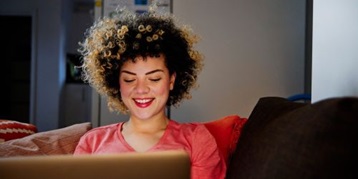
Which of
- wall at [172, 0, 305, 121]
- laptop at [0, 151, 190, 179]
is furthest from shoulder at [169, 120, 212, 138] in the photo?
wall at [172, 0, 305, 121]

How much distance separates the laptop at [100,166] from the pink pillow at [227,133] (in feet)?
2.55

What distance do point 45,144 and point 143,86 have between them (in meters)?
0.46

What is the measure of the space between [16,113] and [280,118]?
600 cm

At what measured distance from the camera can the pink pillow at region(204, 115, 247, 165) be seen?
1.34m

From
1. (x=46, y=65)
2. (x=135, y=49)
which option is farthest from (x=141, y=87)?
(x=46, y=65)

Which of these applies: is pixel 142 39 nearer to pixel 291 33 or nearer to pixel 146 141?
pixel 146 141

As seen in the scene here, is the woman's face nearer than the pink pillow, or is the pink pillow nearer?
the woman's face

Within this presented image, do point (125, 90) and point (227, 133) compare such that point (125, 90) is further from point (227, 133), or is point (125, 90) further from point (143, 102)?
point (227, 133)

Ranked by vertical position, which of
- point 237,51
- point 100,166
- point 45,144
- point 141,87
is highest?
point 237,51

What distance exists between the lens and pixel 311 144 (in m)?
0.73

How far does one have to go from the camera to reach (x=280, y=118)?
0.90 m

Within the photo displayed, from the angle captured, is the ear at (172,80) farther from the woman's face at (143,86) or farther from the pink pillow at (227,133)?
the pink pillow at (227,133)

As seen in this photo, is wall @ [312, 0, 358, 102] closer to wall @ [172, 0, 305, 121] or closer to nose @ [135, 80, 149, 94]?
nose @ [135, 80, 149, 94]

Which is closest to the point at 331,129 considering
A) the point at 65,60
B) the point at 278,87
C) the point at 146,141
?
the point at 146,141
